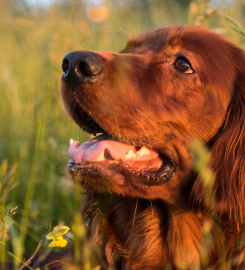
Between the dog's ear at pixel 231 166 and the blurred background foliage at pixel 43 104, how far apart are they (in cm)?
45

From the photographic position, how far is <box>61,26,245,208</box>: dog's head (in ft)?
5.85

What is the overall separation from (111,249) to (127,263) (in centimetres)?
13

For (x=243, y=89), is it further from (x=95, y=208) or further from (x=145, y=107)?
(x=95, y=208)

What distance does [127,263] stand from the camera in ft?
6.88

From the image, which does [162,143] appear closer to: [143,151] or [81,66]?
[143,151]

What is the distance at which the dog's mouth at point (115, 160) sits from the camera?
1819 mm

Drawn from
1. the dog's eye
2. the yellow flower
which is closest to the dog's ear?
the dog's eye

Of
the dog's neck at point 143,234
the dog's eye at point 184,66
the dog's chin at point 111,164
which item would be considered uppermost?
the dog's eye at point 184,66

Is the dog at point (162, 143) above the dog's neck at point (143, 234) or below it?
above

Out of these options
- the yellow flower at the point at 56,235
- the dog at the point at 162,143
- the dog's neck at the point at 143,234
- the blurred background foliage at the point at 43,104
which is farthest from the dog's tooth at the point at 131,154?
the yellow flower at the point at 56,235

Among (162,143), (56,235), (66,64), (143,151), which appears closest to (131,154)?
(143,151)

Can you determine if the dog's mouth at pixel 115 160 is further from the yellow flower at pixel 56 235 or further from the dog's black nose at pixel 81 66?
the yellow flower at pixel 56 235

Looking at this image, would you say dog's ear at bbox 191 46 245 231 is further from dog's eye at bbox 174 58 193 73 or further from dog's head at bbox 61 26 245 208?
dog's eye at bbox 174 58 193 73

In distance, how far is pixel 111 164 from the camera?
1.87 m
